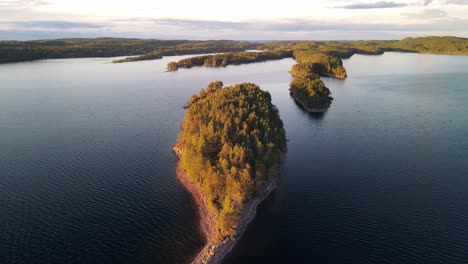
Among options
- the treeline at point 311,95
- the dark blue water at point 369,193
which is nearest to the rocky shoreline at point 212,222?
the dark blue water at point 369,193

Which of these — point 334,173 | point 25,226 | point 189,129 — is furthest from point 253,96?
point 25,226

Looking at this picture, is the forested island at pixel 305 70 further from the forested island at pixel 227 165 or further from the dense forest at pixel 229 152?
the forested island at pixel 227 165

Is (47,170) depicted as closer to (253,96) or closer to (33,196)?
(33,196)

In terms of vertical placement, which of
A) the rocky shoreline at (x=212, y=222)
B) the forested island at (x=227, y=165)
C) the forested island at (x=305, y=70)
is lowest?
the rocky shoreline at (x=212, y=222)

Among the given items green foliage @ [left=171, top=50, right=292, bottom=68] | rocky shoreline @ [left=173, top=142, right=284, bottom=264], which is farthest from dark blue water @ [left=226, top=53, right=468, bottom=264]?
green foliage @ [left=171, top=50, right=292, bottom=68]

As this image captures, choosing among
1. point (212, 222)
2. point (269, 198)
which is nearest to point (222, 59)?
point (269, 198)

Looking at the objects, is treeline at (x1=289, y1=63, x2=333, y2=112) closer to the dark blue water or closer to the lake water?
the lake water

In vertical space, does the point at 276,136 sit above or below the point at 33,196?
above
